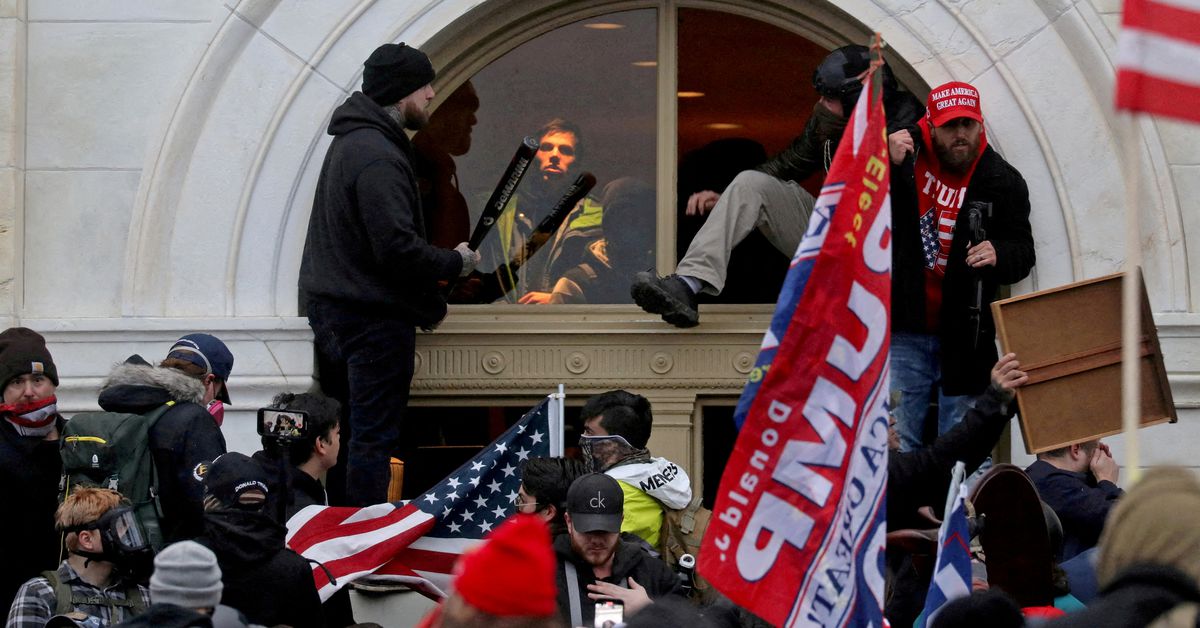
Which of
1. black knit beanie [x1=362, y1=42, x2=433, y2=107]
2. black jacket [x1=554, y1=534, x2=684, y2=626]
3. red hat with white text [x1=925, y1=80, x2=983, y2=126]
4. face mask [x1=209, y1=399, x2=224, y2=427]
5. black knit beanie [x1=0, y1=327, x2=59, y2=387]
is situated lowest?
black jacket [x1=554, y1=534, x2=684, y2=626]

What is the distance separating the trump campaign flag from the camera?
5.93m

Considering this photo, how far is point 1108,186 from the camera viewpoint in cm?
950

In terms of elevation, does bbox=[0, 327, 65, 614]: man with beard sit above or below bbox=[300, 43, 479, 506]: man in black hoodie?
below

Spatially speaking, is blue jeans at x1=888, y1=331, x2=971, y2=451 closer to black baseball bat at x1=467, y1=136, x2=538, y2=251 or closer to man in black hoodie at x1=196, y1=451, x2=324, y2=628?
black baseball bat at x1=467, y1=136, x2=538, y2=251

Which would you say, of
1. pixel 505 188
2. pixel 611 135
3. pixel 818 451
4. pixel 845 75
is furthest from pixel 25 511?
pixel 845 75

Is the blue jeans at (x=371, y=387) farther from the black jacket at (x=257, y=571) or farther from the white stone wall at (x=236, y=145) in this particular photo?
the black jacket at (x=257, y=571)

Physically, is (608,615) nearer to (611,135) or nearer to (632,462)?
(632,462)

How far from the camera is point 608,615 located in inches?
287

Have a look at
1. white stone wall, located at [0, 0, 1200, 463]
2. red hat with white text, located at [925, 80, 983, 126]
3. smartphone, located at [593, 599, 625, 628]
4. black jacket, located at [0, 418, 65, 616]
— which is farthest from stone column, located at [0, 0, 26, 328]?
red hat with white text, located at [925, 80, 983, 126]

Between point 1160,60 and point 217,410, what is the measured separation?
15.6ft

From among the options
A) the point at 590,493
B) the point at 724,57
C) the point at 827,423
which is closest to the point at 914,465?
the point at 590,493

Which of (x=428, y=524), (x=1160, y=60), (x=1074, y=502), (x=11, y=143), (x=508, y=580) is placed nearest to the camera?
(x=508, y=580)

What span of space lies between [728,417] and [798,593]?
4.35 m

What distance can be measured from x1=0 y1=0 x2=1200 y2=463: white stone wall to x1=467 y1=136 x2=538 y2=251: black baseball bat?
722mm
